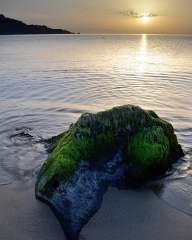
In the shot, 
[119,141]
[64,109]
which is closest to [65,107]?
[64,109]

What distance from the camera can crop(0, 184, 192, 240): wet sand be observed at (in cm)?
647

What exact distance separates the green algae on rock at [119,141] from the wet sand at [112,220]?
24.9 inches

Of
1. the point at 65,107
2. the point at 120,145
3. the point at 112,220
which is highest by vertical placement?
the point at 120,145

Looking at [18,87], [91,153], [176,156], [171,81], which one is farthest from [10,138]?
[171,81]

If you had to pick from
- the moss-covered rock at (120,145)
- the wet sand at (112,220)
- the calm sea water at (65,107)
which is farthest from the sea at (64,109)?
the moss-covered rock at (120,145)

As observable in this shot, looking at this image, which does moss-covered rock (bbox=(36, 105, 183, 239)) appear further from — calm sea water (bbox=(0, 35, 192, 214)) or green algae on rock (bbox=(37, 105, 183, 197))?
calm sea water (bbox=(0, 35, 192, 214))

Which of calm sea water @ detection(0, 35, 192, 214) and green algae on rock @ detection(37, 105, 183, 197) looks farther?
calm sea water @ detection(0, 35, 192, 214)

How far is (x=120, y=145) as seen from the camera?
27.9ft

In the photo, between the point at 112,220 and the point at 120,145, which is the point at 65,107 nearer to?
the point at 120,145

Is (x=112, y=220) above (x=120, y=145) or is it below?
below

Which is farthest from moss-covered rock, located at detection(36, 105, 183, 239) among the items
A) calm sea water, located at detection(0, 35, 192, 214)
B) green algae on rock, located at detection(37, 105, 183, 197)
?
calm sea water, located at detection(0, 35, 192, 214)

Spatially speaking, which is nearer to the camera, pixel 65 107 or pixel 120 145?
pixel 120 145

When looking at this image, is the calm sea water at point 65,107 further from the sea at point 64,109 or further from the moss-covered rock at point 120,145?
the moss-covered rock at point 120,145

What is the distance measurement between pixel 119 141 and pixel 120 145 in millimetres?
99
